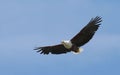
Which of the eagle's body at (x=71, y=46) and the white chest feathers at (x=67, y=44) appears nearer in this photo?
the eagle's body at (x=71, y=46)

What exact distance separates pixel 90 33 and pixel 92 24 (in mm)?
429

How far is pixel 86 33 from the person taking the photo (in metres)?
60.2

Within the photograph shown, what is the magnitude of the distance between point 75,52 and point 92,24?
60.6 inches

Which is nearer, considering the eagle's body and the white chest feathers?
the eagle's body

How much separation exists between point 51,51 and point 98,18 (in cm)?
305

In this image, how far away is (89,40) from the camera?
6022 centimetres

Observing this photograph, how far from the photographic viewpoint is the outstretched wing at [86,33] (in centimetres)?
6009

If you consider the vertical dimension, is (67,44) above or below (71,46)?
above

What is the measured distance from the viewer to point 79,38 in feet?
198

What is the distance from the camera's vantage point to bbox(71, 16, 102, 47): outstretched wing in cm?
6009

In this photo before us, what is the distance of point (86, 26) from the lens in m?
60.3

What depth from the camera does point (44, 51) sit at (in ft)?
203

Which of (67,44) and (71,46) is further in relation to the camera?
(67,44)

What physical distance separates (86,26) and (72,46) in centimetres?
114
